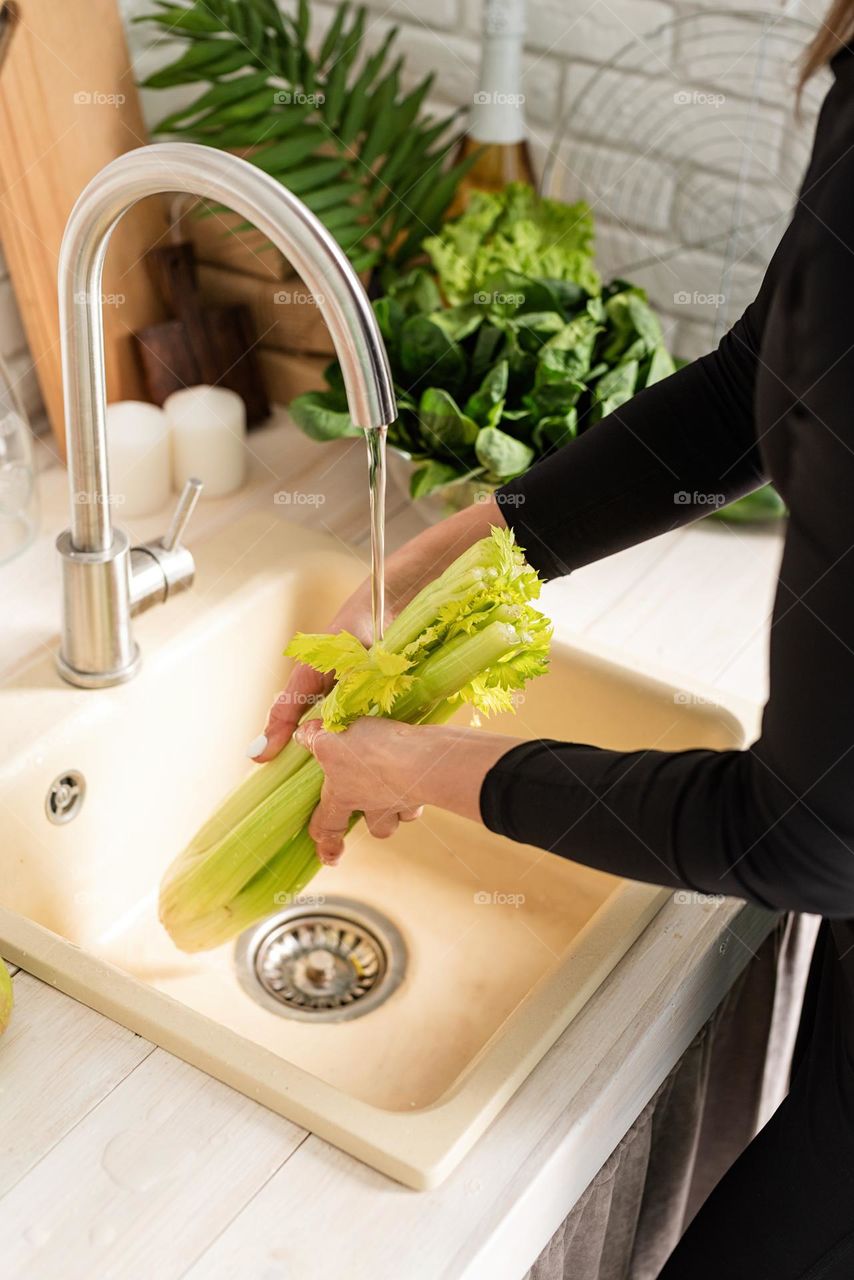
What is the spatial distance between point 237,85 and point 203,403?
1.06 ft

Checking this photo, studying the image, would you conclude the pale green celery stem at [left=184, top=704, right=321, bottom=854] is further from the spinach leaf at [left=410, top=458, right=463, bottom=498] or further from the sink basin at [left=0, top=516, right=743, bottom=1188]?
the spinach leaf at [left=410, top=458, right=463, bottom=498]

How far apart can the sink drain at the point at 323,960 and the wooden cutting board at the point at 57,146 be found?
1.80ft

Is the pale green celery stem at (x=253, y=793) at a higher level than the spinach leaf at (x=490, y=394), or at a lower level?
lower

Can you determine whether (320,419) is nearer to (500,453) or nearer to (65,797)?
(500,453)

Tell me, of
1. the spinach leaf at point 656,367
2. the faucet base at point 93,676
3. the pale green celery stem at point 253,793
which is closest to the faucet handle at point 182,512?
the faucet base at point 93,676

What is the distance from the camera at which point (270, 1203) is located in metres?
0.69

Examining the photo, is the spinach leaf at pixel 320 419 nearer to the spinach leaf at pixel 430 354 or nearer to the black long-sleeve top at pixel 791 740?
the spinach leaf at pixel 430 354

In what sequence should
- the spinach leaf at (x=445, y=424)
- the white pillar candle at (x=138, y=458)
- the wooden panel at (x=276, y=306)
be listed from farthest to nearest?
→ the wooden panel at (x=276, y=306) < the white pillar candle at (x=138, y=458) < the spinach leaf at (x=445, y=424)

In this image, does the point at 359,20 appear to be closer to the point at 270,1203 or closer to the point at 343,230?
the point at 343,230

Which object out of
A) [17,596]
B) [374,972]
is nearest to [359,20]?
[17,596]

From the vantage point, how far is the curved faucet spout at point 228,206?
71 centimetres

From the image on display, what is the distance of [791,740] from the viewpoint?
0.61 metres

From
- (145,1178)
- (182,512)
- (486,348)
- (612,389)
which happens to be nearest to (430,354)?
(486,348)

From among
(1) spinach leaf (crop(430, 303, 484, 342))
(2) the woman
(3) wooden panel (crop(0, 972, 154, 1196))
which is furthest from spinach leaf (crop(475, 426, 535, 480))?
(3) wooden panel (crop(0, 972, 154, 1196))
